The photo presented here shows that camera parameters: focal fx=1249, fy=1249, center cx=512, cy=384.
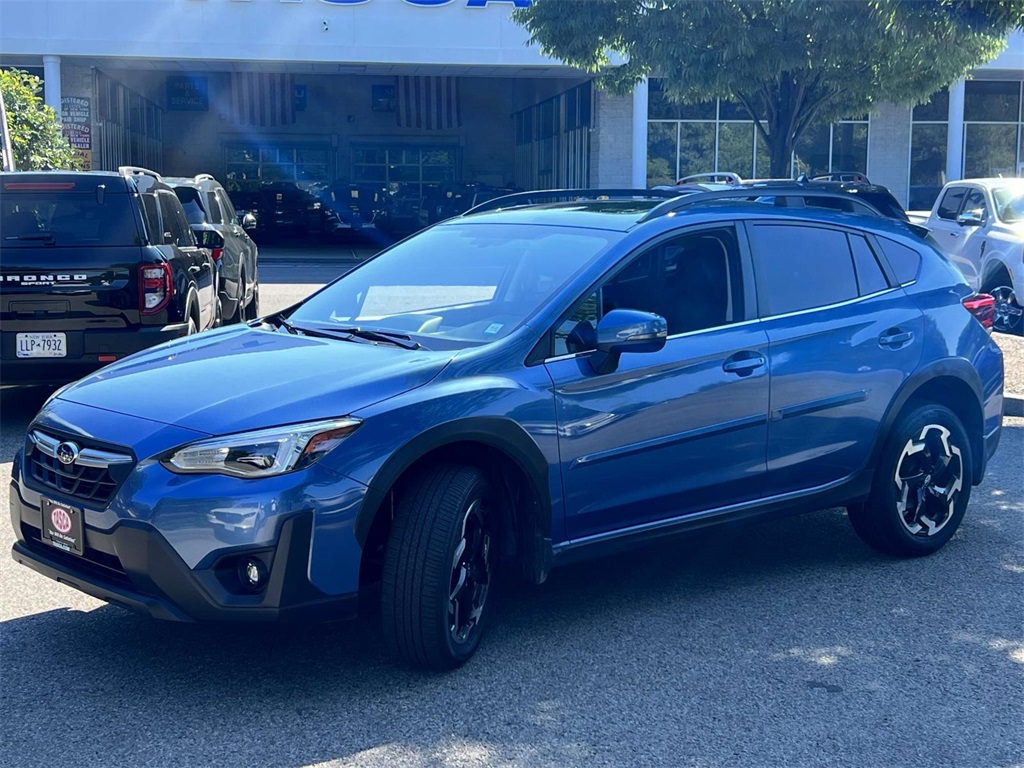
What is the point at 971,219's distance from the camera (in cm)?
1547

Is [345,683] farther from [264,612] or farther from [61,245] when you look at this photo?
[61,245]

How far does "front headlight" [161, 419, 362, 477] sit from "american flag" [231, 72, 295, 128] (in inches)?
1550

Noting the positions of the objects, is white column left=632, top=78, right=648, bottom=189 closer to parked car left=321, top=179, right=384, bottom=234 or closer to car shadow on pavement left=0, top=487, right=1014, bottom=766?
parked car left=321, top=179, right=384, bottom=234

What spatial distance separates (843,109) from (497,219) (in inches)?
424

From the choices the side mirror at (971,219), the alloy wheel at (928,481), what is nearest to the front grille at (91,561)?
the alloy wheel at (928,481)

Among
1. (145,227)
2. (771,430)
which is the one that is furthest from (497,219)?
(145,227)

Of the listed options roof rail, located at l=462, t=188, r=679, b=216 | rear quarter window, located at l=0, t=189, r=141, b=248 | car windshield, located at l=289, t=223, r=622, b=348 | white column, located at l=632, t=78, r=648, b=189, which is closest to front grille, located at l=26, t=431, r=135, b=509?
car windshield, located at l=289, t=223, r=622, b=348

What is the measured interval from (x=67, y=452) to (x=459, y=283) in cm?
181

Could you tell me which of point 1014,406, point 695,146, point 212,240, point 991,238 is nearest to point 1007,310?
point 991,238

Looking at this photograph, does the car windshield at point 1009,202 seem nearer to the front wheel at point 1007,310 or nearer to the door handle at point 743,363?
the front wheel at point 1007,310

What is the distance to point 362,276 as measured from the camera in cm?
590

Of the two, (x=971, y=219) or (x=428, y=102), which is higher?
(x=428, y=102)

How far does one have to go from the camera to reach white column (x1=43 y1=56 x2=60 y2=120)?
3120 centimetres

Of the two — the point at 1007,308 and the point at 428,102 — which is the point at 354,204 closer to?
the point at 428,102
